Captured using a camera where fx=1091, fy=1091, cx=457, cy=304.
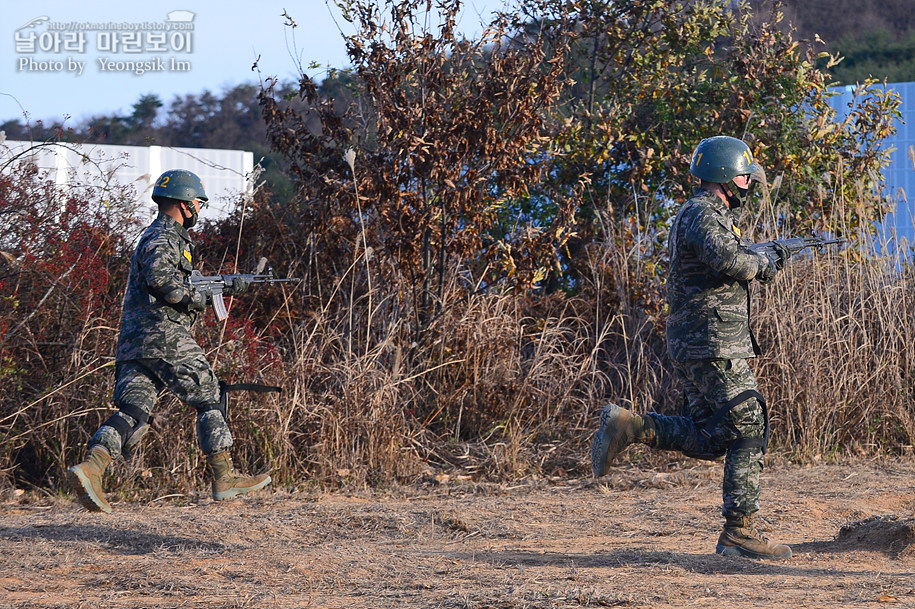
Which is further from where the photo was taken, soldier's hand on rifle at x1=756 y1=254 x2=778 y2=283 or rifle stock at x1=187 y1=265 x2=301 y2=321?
rifle stock at x1=187 y1=265 x2=301 y2=321

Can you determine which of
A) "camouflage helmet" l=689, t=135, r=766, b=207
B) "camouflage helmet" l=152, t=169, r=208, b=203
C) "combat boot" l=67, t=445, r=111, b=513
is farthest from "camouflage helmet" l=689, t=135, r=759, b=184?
"combat boot" l=67, t=445, r=111, b=513

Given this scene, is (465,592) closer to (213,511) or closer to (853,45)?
(213,511)

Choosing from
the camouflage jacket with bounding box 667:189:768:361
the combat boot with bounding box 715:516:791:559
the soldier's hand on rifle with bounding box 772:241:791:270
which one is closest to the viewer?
A: the camouflage jacket with bounding box 667:189:768:361

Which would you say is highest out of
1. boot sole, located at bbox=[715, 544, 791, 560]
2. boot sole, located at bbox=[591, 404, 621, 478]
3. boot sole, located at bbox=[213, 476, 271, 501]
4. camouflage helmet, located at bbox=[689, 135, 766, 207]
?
camouflage helmet, located at bbox=[689, 135, 766, 207]

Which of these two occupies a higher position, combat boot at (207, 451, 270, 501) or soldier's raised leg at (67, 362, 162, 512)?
soldier's raised leg at (67, 362, 162, 512)

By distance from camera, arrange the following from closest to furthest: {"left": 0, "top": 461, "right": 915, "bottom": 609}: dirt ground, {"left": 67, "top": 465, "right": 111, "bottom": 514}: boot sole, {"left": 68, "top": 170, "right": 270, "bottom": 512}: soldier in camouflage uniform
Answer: {"left": 0, "top": 461, "right": 915, "bottom": 609}: dirt ground → {"left": 67, "top": 465, "right": 111, "bottom": 514}: boot sole → {"left": 68, "top": 170, "right": 270, "bottom": 512}: soldier in camouflage uniform

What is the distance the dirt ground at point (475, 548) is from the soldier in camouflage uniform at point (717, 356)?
1.18 ft

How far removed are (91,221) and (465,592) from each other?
5111mm

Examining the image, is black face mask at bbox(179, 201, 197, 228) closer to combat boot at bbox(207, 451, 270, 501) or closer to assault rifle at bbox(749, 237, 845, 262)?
combat boot at bbox(207, 451, 270, 501)

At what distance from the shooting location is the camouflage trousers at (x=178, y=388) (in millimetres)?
5609

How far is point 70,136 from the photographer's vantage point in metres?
8.62

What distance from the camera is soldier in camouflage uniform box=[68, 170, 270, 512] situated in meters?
5.57

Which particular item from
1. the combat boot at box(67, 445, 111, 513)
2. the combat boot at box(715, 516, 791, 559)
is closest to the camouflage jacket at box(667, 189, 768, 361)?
the combat boot at box(715, 516, 791, 559)

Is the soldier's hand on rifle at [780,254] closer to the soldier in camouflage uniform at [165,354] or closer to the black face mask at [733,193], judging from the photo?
the black face mask at [733,193]
